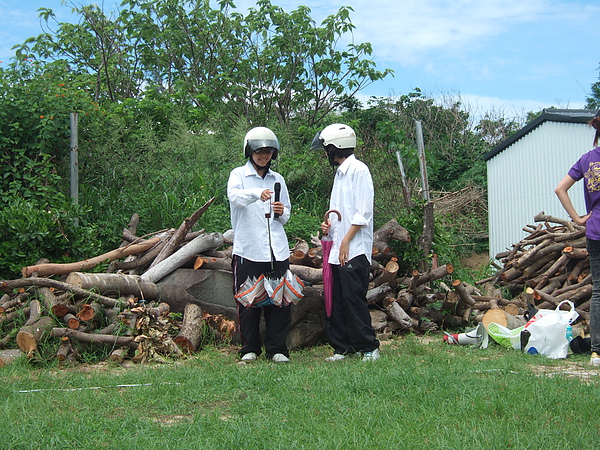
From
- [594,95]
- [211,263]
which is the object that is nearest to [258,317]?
[211,263]

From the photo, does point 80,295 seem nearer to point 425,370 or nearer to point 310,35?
point 425,370

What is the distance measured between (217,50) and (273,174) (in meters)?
12.6

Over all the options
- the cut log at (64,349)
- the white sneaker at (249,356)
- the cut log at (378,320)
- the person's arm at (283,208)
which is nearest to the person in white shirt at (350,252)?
the person's arm at (283,208)

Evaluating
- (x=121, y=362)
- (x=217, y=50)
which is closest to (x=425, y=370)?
(x=121, y=362)

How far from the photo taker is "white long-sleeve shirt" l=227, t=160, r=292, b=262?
6012 mm

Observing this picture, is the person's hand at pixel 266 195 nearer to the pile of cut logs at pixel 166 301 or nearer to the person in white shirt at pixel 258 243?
the person in white shirt at pixel 258 243

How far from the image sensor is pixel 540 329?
6.26 m

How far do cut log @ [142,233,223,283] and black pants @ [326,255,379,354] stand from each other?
1855mm

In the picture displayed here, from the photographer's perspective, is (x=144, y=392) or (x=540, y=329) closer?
(x=144, y=392)

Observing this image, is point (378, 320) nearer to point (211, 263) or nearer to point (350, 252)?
point (350, 252)

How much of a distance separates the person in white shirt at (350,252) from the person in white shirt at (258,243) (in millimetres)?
476

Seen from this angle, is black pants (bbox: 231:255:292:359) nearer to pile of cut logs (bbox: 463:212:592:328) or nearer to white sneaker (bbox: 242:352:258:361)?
white sneaker (bbox: 242:352:258:361)

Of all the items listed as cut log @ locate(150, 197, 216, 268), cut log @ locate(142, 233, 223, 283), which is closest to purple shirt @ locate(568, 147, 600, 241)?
cut log @ locate(142, 233, 223, 283)

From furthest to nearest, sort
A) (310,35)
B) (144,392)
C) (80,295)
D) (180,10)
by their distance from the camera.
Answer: (180,10), (310,35), (80,295), (144,392)
